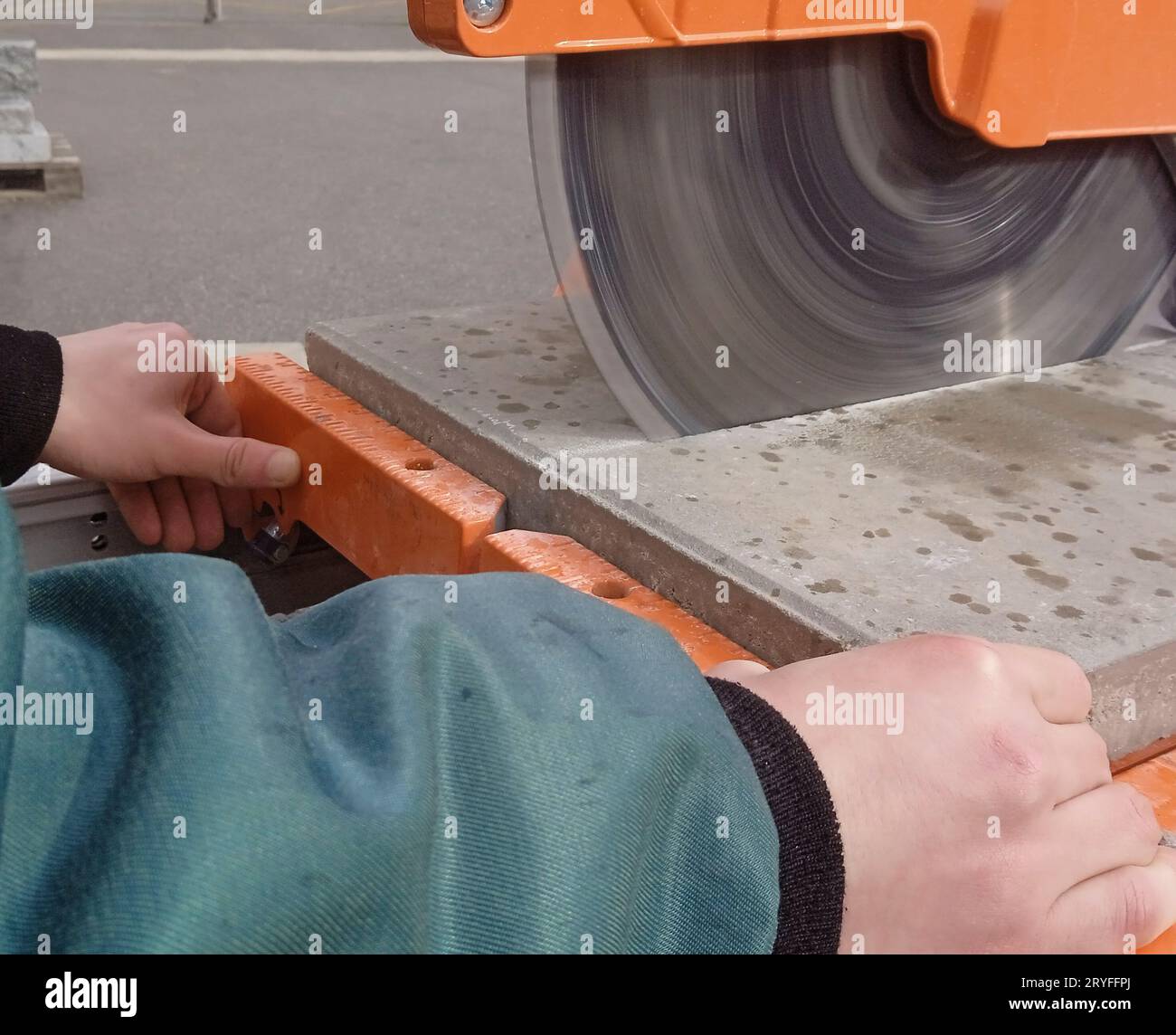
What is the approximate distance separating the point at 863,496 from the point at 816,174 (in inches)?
12.7

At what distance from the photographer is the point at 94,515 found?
136 centimetres

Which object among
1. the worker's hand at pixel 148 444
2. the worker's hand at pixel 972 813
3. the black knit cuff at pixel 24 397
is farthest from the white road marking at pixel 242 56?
the worker's hand at pixel 972 813

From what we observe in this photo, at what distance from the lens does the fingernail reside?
1.29 metres

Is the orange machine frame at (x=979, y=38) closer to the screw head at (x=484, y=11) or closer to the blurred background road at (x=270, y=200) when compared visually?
the screw head at (x=484, y=11)

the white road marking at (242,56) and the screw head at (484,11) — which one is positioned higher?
the white road marking at (242,56)

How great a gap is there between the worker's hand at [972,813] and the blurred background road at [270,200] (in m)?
2.44

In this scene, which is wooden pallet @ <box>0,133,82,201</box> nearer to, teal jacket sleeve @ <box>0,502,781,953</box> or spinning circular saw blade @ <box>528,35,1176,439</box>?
spinning circular saw blade @ <box>528,35,1176,439</box>

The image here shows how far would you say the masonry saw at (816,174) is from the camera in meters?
1.06

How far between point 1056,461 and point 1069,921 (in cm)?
58

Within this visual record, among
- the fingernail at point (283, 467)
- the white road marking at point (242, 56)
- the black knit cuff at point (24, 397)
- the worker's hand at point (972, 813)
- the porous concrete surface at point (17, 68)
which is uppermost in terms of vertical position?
the white road marking at point (242, 56)

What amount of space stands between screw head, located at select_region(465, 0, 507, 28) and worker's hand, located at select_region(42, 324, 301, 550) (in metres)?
0.52

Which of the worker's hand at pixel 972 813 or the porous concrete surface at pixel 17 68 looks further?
the porous concrete surface at pixel 17 68

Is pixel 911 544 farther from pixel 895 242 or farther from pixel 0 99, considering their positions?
pixel 0 99

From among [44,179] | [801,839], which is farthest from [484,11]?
[44,179]
